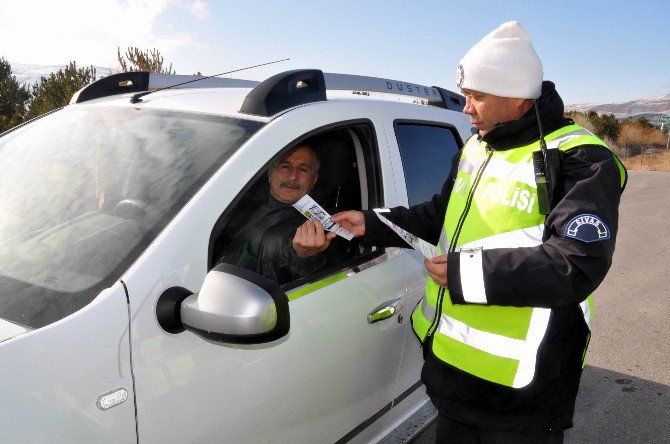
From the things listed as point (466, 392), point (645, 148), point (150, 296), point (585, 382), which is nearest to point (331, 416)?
point (466, 392)

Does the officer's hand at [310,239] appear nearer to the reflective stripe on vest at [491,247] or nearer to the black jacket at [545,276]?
the black jacket at [545,276]

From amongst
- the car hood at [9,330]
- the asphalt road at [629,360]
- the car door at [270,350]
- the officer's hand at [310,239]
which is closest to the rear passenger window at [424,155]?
the car door at [270,350]

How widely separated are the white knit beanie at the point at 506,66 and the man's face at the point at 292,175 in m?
0.85

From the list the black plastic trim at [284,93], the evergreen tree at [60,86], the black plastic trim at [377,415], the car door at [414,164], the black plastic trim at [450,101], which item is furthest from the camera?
the evergreen tree at [60,86]

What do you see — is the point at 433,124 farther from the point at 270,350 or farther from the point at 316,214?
the point at 270,350

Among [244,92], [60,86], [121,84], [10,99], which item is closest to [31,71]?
[10,99]

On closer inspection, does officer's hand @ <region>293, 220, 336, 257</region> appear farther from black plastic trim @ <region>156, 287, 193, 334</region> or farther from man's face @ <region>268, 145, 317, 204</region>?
black plastic trim @ <region>156, 287, 193, 334</region>

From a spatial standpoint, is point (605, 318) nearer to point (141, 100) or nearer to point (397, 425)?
point (397, 425)

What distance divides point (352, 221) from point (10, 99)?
19.5 meters

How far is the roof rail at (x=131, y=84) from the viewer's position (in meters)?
2.54

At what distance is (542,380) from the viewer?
5.65 feet

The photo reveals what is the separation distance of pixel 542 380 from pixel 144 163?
145 cm

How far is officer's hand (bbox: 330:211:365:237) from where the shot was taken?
2135 millimetres

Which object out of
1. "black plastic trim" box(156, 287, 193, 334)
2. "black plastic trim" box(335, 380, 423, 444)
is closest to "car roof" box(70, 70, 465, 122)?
"black plastic trim" box(156, 287, 193, 334)
